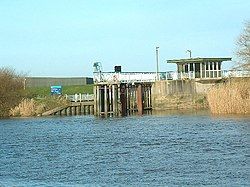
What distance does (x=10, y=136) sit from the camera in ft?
149

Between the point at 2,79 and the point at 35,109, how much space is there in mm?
5436

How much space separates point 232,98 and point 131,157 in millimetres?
28072

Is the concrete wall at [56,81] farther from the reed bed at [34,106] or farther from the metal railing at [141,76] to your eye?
the metal railing at [141,76]

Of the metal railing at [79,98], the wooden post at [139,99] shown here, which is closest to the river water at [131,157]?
the wooden post at [139,99]

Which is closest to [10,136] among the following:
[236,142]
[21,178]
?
[236,142]

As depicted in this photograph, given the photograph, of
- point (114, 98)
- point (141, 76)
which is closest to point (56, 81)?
point (141, 76)

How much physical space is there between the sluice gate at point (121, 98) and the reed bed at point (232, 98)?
56.0 ft

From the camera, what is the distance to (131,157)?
29.8 m

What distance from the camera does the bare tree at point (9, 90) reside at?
75688 millimetres

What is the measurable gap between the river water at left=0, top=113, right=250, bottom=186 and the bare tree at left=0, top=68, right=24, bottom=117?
1173 inches

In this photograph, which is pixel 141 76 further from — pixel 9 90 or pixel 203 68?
pixel 9 90

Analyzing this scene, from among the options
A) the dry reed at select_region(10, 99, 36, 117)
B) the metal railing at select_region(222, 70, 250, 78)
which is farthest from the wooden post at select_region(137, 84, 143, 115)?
the dry reed at select_region(10, 99, 36, 117)

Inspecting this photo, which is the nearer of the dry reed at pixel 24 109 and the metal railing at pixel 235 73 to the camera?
the metal railing at pixel 235 73

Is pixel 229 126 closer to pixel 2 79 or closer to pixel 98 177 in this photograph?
Result: pixel 98 177
